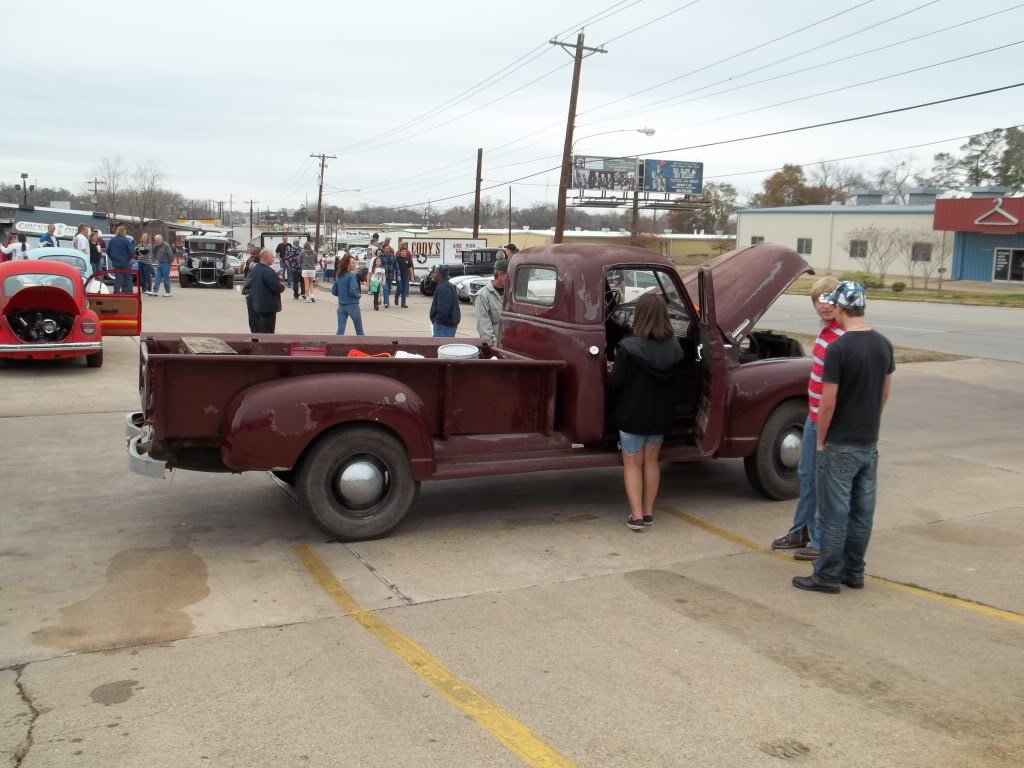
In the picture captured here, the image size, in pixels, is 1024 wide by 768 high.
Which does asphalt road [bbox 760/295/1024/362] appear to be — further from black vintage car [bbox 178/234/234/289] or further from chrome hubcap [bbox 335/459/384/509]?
black vintage car [bbox 178/234/234/289]

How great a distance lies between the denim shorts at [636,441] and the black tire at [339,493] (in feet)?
4.70

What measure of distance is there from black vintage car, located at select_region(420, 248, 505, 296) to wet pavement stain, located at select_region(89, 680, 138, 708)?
90.5ft

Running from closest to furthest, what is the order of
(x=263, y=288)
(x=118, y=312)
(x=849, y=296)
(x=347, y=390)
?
(x=849, y=296) → (x=347, y=390) → (x=263, y=288) → (x=118, y=312)

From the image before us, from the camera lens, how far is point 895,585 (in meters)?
5.60

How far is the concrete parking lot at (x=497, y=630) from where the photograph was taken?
3.69m

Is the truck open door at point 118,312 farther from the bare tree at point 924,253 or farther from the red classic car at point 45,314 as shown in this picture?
the bare tree at point 924,253

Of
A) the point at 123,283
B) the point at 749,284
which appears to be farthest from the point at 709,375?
the point at 123,283

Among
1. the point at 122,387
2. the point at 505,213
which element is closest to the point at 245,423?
the point at 122,387

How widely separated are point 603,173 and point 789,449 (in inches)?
2387

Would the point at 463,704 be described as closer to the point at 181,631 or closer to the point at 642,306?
the point at 181,631

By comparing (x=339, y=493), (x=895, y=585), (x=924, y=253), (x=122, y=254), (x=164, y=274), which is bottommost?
(x=895, y=585)

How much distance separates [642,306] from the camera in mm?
6375

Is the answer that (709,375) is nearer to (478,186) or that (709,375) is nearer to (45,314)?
(45,314)

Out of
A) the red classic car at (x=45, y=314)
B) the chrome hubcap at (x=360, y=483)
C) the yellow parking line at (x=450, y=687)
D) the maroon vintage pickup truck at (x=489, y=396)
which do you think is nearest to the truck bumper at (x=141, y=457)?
the maroon vintage pickup truck at (x=489, y=396)
